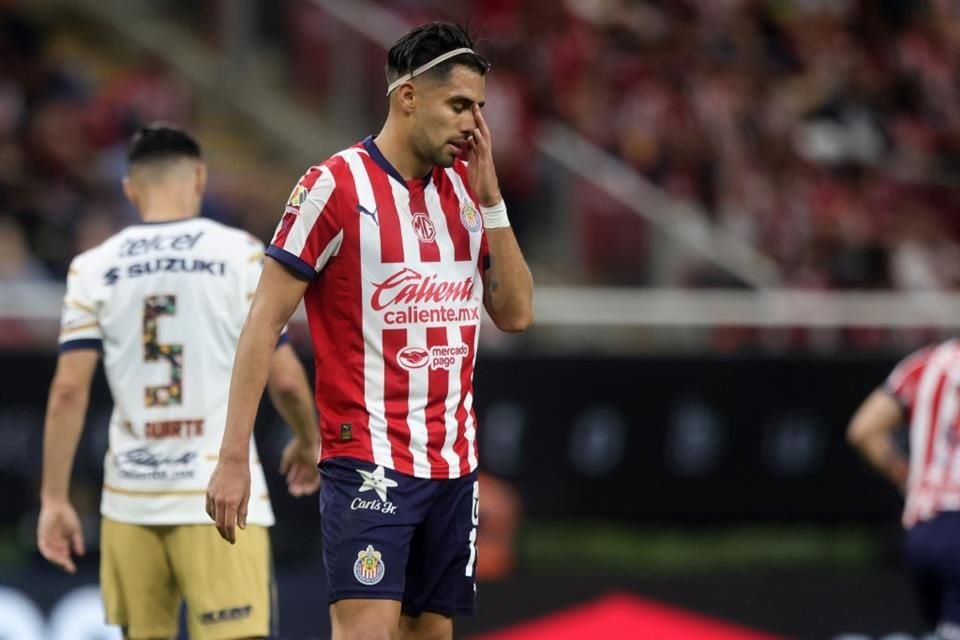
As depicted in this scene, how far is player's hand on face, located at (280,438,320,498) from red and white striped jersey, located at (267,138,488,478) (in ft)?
2.81

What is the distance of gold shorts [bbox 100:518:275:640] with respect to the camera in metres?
6.32

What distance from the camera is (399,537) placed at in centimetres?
541

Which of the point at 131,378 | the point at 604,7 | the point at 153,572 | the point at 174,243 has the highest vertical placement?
the point at 604,7

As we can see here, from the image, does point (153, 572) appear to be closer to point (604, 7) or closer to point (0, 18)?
point (0, 18)

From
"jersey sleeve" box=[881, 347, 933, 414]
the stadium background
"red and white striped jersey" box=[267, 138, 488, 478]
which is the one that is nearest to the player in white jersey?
"red and white striped jersey" box=[267, 138, 488, 478]

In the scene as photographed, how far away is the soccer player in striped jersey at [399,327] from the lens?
5.38m

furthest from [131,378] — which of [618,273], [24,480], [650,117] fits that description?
Answer: [650,117]

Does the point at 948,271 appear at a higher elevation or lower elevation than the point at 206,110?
lower

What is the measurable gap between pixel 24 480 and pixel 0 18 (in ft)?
13.7

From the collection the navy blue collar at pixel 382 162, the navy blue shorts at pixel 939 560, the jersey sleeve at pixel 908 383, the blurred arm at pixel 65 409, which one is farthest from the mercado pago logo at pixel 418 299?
the jersey sleeve at pixel 908 383

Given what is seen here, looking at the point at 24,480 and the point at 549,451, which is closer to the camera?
the point at 24,480

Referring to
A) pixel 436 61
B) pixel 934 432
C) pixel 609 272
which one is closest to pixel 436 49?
pixel 436 61

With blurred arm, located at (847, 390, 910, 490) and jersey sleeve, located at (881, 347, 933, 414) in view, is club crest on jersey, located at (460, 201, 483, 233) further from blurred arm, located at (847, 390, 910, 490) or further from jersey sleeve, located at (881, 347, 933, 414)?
blurred arm, located at (847, 390, 910, 490)

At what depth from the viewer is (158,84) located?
45.5 ft
